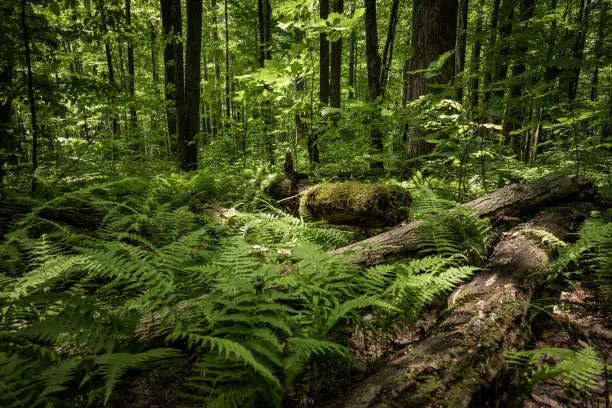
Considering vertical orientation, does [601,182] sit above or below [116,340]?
above

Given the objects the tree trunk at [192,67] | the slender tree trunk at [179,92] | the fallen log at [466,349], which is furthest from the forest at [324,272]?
the slender tree trunk at [179,92]

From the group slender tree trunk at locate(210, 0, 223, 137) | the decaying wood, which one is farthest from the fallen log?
slender tree trunk at locate(210, 0, 223, 137)

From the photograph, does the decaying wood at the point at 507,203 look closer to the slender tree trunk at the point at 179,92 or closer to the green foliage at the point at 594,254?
the green foliage at the point at 594,254

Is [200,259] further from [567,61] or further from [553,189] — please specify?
[553,189]

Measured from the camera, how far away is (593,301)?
246 centimetres

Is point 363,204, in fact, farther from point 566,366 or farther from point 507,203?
point 566,366

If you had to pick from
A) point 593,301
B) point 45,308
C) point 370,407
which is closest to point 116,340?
point 45,308

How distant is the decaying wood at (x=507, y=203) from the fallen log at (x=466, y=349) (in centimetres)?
66

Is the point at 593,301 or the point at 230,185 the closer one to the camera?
the point at 593,301

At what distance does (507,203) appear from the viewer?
11.5ft

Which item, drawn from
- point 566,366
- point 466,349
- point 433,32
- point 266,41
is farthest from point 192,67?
point 566,366

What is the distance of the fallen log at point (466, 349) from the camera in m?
1.36

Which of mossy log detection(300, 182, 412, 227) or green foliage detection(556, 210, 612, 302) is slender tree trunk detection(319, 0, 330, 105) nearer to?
mossy log detection(300, 182, 412, 227)

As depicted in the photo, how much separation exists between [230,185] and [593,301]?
519 cm
